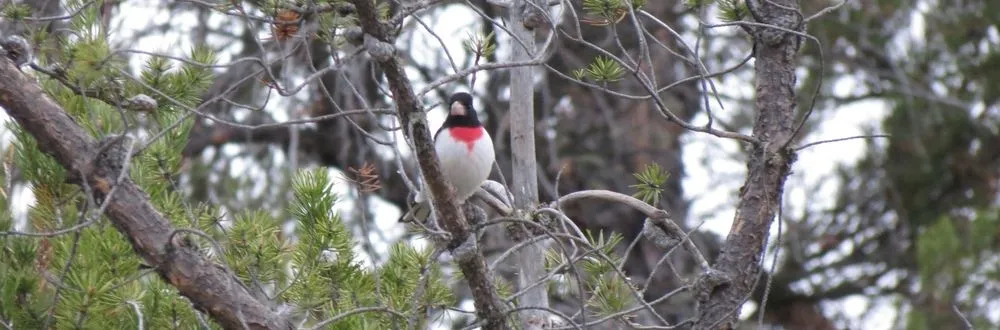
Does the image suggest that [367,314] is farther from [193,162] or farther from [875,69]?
[875,69]

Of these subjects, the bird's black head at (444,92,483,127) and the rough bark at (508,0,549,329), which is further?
the bird's black head at (444,92,483,127)

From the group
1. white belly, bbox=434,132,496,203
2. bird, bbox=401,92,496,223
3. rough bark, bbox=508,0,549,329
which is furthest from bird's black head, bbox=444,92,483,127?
rough bark, bbox=508,0,549,329

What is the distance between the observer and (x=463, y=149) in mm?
3783

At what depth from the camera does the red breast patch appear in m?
3.82

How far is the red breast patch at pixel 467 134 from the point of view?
12.5ft

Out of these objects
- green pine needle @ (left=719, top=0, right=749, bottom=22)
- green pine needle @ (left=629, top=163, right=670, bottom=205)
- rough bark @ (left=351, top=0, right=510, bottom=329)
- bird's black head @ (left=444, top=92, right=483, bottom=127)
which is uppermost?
bird's black head @ (left=444, top=92, right=483, bottom=127)

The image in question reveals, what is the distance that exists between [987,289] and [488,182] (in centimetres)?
323

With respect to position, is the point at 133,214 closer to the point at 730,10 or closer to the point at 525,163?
the point at 525,163

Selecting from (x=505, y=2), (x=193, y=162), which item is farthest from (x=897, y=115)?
(x=505, y=2)

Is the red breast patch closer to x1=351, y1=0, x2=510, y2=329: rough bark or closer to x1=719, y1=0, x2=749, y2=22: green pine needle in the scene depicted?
x1=351, y1=0, x2=510, y2=329: rough bark

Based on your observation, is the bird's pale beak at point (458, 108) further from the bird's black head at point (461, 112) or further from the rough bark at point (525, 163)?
the rough bark at point (525, 163)

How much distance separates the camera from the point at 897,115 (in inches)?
277

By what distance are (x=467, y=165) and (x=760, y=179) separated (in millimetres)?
1022

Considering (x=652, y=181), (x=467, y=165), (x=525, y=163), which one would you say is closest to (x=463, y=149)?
(x=467, y=165)
